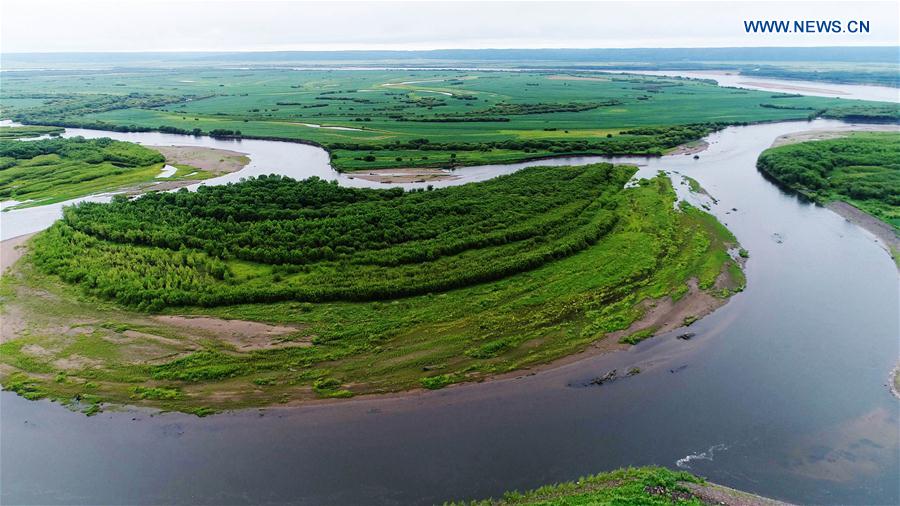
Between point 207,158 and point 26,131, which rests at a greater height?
point 26,131

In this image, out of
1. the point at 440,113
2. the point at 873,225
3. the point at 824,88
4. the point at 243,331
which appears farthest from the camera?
the point at 824,88

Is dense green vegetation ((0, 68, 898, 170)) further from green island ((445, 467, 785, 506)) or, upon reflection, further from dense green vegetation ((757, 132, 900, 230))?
green island ((445, 467, 785, 506))

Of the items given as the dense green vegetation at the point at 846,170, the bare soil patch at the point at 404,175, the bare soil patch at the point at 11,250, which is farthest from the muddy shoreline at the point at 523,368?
the bare soil patch at the point at 404,175

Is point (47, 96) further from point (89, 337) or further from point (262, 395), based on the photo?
point (262, 395)

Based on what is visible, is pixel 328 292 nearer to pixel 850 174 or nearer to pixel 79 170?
pixel 79 170

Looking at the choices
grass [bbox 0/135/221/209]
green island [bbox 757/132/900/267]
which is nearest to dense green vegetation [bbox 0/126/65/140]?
grass [bbox 0/135/221/209]

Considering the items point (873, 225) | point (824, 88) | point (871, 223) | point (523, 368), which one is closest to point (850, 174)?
point (871, 223)
